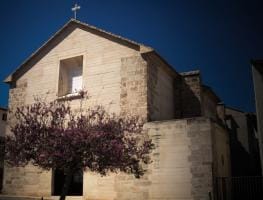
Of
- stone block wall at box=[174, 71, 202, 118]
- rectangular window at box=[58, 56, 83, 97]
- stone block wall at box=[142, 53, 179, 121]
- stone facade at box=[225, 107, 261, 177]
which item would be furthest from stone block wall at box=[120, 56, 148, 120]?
stone facade at box=[225, 107, 261, 177]

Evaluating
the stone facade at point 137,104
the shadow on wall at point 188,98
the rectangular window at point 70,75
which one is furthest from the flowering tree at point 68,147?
the shadow on wall at point 188,98

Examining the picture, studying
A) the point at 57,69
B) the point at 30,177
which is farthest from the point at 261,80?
the point at 30,177

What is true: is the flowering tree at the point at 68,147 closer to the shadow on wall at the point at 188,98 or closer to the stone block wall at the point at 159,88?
the stone block wall at the point at 159,88

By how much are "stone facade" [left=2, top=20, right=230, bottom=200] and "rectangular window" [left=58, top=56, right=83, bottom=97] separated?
0.83 ft

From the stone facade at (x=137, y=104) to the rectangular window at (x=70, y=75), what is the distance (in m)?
0.25

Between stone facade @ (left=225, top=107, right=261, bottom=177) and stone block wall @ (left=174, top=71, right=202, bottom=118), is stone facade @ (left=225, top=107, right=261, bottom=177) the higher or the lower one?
the lower one

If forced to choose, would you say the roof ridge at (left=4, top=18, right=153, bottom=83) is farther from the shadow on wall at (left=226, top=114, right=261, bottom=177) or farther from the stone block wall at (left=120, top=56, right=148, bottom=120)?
the shadow on wall at (left=226, top=114, right=261, bottom=177)

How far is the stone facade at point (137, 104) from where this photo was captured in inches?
482

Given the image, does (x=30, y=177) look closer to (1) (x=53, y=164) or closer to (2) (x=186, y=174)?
(1) (x=53, y=164)

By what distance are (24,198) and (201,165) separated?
28.6ft

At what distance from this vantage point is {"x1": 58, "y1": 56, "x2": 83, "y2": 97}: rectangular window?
16642 mm

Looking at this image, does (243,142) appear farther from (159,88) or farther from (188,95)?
(159,88)

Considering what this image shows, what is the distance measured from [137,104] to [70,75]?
193 inches

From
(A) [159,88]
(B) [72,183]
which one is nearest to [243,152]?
(A) [159,88]
